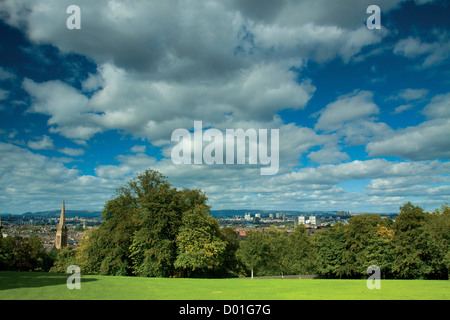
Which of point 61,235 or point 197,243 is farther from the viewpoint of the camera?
point 61,235

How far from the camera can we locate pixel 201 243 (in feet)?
139

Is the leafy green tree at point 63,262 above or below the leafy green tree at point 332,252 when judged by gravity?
below

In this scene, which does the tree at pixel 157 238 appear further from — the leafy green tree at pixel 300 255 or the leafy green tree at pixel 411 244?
the leafy green tree at pixel 300 255

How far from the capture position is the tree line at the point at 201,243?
42938 mm

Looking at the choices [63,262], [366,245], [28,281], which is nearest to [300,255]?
[366,245]

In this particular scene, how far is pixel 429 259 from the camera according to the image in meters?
49.9

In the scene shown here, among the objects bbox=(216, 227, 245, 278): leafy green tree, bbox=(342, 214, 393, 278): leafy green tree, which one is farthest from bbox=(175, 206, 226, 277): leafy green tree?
bbox=(342, 214, 393, 278): leafy green tree

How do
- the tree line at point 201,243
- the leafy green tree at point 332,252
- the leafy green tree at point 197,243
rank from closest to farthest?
the leafy green tree at point 197,243 → the tree line at point 201,243 → the leafy green tree at point 332,252

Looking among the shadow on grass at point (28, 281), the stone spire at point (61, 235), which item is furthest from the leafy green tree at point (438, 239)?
the stone spire at point (61, 235)

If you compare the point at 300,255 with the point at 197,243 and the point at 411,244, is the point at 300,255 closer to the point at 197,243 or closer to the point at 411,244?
the point at 411,244

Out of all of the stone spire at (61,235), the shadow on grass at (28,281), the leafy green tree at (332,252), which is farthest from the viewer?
the stone spire at (61,235)

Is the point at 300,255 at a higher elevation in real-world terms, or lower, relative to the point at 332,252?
lower
